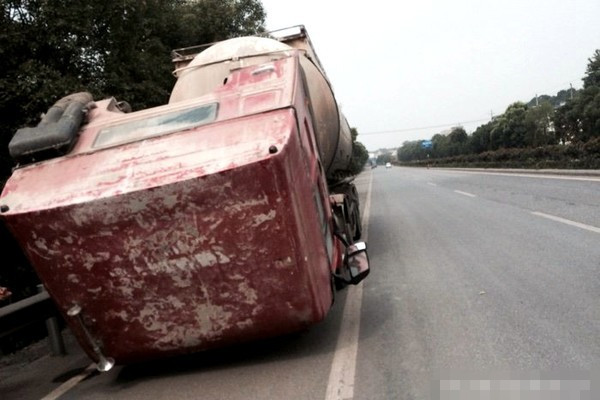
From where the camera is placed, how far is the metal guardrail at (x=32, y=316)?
573cm

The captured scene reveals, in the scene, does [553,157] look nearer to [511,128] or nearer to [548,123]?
[548,123]

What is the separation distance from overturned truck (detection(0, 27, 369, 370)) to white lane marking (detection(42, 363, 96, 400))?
657mm

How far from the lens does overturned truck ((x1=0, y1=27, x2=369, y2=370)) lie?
167 inches

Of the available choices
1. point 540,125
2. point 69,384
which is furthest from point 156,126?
point 540,125

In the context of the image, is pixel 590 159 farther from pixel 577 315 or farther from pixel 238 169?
pixel 238 169

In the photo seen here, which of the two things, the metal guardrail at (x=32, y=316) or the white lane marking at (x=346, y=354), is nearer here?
the white lane marking at (x=346, y=354)

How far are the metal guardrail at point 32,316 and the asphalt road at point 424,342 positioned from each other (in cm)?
25

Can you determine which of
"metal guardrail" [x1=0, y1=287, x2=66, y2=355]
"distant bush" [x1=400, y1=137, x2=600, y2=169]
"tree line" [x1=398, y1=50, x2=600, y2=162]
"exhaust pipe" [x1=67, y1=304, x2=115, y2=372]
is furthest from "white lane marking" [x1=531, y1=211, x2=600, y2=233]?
"tree line" [x1=398, y1=50, x2=600, y2=162]

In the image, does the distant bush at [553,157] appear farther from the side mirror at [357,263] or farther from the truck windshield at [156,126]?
the truck windshield at [156,126]

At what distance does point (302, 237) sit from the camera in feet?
14.5

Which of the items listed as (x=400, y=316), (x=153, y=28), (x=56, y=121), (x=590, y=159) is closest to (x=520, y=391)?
(x=400, y=316)

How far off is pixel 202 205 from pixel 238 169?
1.28 feet

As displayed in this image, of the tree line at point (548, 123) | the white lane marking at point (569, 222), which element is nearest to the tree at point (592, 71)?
the tree line at point (548, 123)

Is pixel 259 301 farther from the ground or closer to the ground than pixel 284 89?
closer to the ground
